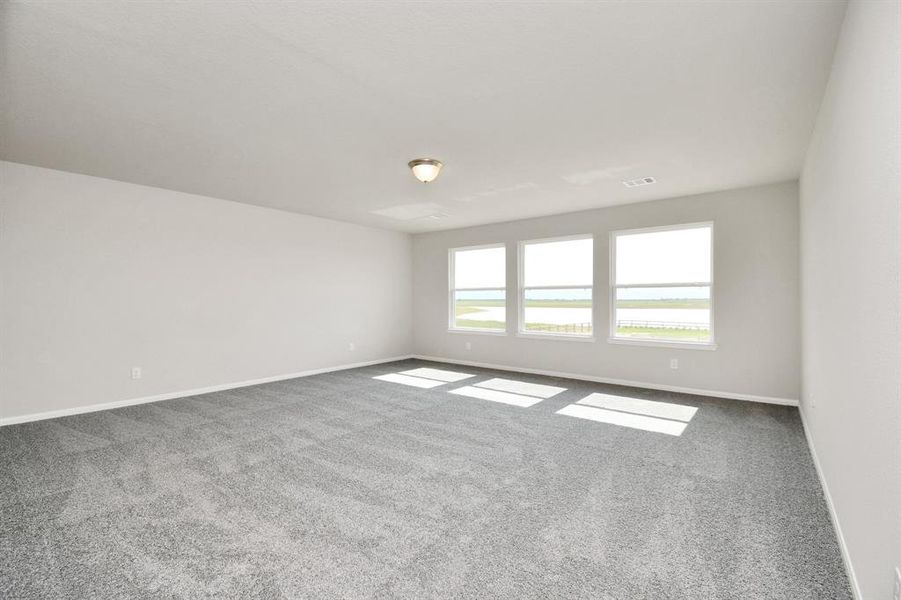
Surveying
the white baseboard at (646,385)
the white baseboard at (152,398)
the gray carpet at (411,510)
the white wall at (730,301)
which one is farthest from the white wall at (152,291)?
the white wall at (730,301)

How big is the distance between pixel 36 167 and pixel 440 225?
500cm

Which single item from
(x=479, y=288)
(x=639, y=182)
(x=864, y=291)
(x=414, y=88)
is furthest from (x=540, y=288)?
(x=864, y=291)

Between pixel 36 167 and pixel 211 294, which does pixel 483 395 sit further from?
pixel 36 167

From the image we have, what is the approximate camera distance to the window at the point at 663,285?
5.08 metres

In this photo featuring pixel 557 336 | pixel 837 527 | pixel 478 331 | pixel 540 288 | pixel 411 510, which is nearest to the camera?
pixel 837 527

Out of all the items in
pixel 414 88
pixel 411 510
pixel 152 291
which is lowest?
pixel 411 510

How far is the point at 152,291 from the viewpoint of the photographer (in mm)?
4781

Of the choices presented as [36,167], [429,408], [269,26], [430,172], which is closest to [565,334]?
[429,408]

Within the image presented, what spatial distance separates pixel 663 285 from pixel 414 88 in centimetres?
422

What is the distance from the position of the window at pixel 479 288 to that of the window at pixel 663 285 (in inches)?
74.1

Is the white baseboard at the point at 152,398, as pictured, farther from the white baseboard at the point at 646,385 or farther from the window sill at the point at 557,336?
the window sill at the point at 557,336

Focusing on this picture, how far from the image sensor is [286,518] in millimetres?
2223

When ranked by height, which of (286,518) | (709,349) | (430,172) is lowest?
(286,518)

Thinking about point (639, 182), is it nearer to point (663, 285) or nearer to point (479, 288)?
point (663, 285)
